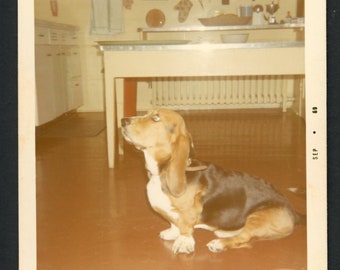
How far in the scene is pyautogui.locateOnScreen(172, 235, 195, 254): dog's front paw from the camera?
1.14 meters

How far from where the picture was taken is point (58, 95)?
284cm

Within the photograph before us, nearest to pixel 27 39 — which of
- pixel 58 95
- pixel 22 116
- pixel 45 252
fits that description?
pixel 22 116

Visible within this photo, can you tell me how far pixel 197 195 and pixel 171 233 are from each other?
0.13 m

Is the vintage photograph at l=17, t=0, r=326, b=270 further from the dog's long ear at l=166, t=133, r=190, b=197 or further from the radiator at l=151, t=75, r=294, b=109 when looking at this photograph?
the radiator at l=151, t=75, r=294, b=109

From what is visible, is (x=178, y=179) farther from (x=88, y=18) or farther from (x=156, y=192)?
(x=88, y=18)

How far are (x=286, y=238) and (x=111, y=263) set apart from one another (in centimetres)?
42

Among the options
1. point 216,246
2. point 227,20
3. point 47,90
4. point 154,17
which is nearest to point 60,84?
point 47,90

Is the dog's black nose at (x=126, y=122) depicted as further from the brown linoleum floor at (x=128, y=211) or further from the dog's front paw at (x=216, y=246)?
the dog's front paw at (x=216, y=246)

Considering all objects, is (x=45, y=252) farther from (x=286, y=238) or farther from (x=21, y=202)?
(x=286, y=238)

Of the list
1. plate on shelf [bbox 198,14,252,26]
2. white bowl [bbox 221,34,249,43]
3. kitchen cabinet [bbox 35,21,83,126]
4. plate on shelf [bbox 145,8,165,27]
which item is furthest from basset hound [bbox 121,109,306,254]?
plate on shelf [bbox 145,8,165,27]

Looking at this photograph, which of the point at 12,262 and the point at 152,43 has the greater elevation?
the point at 152,43

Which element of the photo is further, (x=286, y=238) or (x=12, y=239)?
(x=286, y=238)

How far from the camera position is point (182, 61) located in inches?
60.7

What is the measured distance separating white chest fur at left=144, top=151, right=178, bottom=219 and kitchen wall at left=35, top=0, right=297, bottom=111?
40 centimetres
